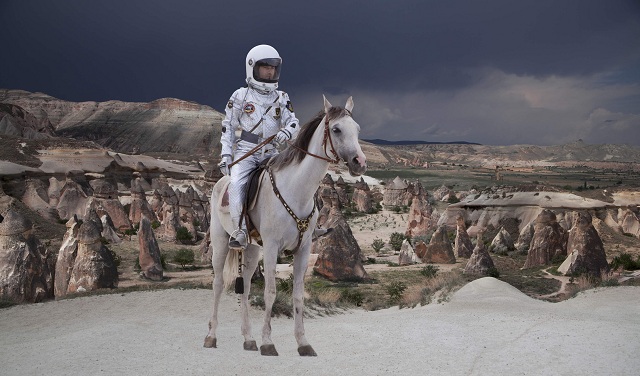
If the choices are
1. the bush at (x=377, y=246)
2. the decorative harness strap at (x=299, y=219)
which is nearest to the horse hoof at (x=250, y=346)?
the decorative harness strap at (x=299, y=219)

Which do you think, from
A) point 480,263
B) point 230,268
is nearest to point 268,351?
point 230,268

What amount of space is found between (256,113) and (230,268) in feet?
8.00

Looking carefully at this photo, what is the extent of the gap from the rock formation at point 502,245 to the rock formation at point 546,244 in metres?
2.99

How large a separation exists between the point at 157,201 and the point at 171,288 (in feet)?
104

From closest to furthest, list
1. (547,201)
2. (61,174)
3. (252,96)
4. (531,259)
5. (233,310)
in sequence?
(252,96)
(233,310)
(531,259)
(547,201)
(61,174)

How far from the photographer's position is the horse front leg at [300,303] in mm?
6949

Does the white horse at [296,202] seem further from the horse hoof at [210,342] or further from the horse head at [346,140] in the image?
the horse hoof at [210,342]

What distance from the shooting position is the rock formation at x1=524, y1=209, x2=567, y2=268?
87.9 feet

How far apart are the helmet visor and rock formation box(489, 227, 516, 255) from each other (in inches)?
1011

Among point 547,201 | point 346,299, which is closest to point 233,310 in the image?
point 346,299

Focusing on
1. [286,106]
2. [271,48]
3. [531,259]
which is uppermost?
[271,48]

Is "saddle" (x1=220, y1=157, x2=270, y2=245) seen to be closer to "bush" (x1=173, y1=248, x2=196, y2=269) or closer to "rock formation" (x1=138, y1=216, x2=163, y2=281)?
"rock formation" (x1=138, y1=216, x2=163, y2=281)

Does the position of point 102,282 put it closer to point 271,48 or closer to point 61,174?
point 271,48

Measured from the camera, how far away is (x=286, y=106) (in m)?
7.82
